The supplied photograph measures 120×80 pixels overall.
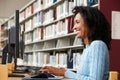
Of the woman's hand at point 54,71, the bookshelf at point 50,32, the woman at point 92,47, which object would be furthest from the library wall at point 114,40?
the woman's hand at point 54,71

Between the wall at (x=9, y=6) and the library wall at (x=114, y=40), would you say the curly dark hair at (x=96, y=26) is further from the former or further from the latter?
the wall at (x=9, y=6)

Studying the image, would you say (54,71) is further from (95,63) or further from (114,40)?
(114,40)

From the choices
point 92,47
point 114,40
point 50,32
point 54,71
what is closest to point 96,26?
point 92,47

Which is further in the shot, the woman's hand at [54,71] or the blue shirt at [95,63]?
the woman's hand at [54,71]

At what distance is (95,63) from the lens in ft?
5.75

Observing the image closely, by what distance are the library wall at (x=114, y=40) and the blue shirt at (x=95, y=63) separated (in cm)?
149

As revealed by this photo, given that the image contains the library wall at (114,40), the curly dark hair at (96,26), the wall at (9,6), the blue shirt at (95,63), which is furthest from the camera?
the wall at (9,6)

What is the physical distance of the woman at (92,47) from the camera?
1759 millimetres

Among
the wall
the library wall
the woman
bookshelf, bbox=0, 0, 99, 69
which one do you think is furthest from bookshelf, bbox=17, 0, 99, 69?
the wall

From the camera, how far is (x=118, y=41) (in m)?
3.37

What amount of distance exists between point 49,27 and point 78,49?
1.06 metres

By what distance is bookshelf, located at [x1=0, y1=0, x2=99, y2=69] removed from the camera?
4.57 m

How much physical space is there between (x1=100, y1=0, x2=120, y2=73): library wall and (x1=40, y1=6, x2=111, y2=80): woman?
1.35 m

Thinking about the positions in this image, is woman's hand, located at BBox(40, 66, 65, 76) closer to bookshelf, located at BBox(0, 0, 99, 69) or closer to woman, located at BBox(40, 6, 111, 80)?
woman, located at BBox(40, 6, 111, 80)
